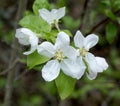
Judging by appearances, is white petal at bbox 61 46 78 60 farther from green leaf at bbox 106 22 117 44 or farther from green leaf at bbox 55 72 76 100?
green leaf at bbox 106 22 117 44

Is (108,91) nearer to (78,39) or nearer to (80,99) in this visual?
(80,99)

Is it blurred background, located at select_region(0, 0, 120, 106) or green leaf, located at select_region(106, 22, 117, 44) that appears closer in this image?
green leaf, located at select_region(106, 22, 117, 44)

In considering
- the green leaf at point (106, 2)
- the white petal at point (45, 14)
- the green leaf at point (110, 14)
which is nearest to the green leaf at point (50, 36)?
the white petal at point (45, 14)

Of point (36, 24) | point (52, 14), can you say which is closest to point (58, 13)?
point (52, 14)

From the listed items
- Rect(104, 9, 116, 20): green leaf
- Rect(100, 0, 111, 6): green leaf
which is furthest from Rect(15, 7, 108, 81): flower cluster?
Rect(100, 0, 111, 6): green leaf

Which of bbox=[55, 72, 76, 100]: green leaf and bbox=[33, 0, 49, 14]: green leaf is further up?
bbox=[33, 0, 49, 14]: green leaf

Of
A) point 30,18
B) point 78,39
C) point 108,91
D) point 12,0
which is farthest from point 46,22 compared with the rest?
point 12,0

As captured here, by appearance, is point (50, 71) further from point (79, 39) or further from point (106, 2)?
point (106, 2)
